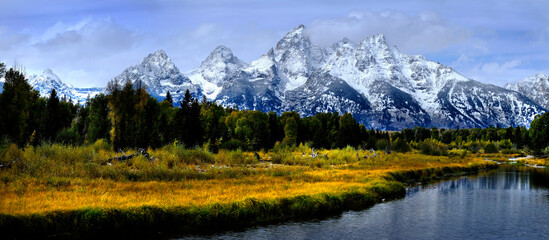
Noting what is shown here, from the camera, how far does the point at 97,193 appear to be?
28922 mm

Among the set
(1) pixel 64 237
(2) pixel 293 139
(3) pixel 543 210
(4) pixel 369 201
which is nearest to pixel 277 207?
(4) pixel 369 201

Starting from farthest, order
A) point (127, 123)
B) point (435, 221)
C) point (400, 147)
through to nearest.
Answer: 1. point (400, 147)
2. point (127, 123)
3. point (435, 221)

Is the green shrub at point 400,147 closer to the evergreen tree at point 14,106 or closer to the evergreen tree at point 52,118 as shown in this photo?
the evergreen tree at point 52,118

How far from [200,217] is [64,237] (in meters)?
7.60

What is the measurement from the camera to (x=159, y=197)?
28766 mm

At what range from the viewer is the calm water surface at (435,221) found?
1017 inches

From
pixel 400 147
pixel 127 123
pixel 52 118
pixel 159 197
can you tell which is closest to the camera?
pixel 159 197

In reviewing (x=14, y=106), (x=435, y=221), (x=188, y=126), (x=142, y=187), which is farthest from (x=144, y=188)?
(x=14, y=106)

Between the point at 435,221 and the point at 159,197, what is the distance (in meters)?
19.6

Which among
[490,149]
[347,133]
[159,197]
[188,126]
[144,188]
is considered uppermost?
[347,133]

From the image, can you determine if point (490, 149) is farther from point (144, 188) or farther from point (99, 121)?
point (144, 188)

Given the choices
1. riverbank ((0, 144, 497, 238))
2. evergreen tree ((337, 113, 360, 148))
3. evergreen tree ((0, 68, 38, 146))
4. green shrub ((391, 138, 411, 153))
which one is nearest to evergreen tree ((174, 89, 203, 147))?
evergreen tree ((0, 68, 38, 146))

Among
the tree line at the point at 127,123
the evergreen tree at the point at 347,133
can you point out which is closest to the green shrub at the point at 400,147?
the tree line at the point at 127,123

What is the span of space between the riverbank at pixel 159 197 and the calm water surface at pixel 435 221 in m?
2.03
